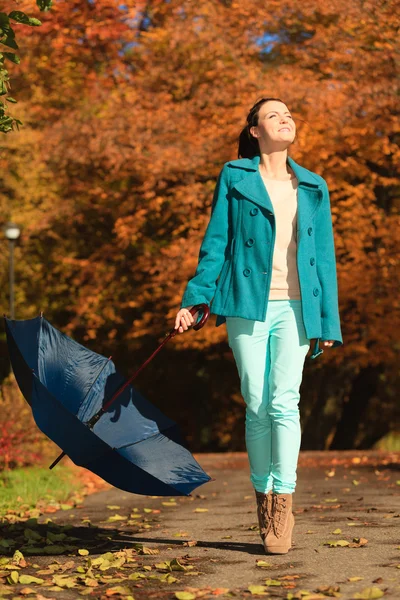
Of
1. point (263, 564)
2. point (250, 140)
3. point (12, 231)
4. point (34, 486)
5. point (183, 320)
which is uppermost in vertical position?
point (12, 231)

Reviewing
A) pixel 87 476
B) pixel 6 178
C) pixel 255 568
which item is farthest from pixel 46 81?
pixel 255 568

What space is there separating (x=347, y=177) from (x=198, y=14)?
3.48 metres

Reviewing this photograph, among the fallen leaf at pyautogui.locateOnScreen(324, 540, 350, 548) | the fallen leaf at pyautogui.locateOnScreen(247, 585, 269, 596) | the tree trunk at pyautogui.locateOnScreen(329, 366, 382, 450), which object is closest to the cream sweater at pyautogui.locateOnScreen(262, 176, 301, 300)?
the fallen leaf at pyautogui.locateOnScreen(324, 540, 350, 548)

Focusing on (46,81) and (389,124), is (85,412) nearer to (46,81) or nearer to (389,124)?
(389,124)

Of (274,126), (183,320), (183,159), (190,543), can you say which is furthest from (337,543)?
(183,159)

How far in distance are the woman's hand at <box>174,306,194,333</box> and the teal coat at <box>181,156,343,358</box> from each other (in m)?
0.05

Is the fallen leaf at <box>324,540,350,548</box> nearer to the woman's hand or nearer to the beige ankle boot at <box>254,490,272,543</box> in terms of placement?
the beige ankle boot at <box>254,490,272,543</box>

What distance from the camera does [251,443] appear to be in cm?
499

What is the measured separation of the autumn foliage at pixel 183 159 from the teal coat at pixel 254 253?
7136 mm

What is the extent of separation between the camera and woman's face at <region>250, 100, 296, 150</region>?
16.8ft

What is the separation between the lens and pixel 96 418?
16.8ft

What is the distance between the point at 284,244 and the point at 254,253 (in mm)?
174

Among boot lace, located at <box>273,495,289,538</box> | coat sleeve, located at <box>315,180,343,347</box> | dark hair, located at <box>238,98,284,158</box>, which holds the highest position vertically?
dark hair, located at <box>238,98,284,158</box>

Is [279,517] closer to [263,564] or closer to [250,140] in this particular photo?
[263,564]
